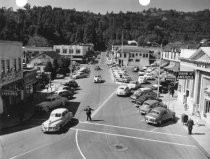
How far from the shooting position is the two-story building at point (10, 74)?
25844 mm

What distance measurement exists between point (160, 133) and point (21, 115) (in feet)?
40.5

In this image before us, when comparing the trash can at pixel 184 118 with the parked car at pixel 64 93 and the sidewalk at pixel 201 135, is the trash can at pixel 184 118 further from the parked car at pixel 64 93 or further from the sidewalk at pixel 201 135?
the parked car at pixel 64 93

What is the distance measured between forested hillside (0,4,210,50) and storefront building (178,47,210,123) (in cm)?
7688

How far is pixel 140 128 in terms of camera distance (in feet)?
75.3

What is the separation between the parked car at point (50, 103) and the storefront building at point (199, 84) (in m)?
13.4

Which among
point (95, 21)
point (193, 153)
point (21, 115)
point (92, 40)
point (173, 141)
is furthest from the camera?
point (95, 21)

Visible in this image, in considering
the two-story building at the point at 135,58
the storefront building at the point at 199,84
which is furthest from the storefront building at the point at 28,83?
the two-story building at the point at 135,58

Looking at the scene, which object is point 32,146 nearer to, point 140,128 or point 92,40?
point 140,128

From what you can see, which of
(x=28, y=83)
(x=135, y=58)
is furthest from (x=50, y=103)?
(x=135, y=58)

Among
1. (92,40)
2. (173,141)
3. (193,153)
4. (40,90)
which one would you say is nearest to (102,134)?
(173,141)

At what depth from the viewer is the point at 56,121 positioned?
21.8 m

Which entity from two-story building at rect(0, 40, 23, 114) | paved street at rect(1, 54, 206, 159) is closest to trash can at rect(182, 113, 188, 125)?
paved street at rect(1, 54, 206, 159)

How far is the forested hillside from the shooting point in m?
112

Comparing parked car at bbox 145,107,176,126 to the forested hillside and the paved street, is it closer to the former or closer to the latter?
the paved street
